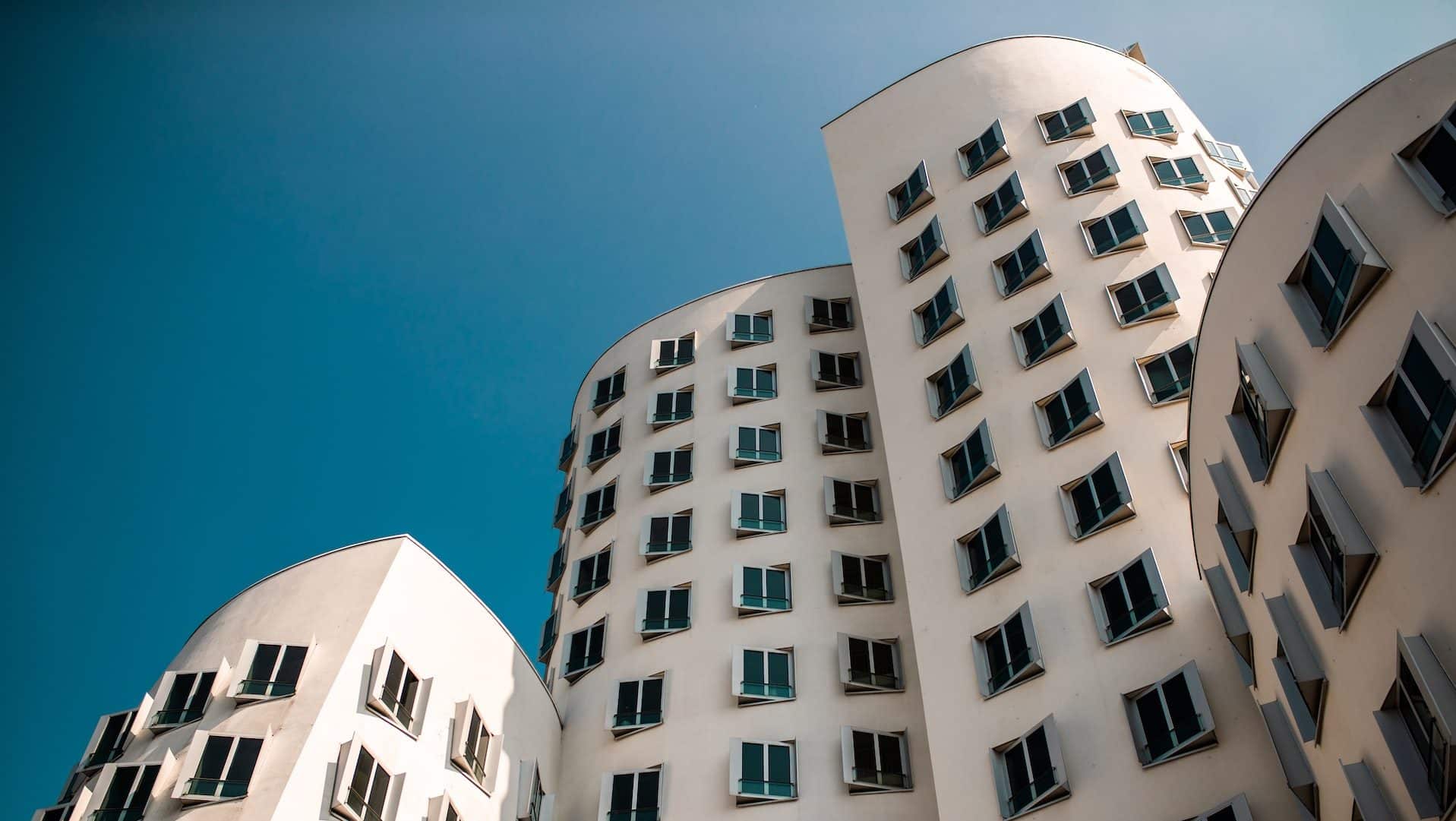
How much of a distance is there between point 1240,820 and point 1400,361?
900 centimetres

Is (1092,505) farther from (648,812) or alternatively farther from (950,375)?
(648,812)

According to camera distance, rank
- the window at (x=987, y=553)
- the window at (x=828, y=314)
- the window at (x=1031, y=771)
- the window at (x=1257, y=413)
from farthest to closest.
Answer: the window at (x=828, y=314)
the window at (x=987, y=553)
the window at (x=1031, y=771)
the window at (x=1257, y=413)

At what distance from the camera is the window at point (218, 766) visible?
20219 mm

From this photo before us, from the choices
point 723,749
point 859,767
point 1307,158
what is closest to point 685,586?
point 723,749

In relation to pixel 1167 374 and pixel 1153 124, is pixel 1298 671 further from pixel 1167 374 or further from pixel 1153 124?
pixel 1153 124

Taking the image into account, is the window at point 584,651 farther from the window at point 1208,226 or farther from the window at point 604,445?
the window at point 1208,226

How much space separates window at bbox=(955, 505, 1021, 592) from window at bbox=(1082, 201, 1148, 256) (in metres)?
8.05

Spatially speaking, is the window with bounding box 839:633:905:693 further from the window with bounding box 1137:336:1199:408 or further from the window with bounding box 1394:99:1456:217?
the window with bounding box 1394:99:1456:217

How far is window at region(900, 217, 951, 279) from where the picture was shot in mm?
32719

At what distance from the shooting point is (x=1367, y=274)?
1436 centimetres

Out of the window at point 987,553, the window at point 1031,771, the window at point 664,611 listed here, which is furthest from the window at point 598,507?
the window at point 1031,771

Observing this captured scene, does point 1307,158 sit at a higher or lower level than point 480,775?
higher

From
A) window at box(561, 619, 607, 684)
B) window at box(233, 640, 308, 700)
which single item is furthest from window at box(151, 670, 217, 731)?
window at box(561, 619, 607, 684)

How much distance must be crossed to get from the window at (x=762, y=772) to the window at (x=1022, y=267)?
13385mm
